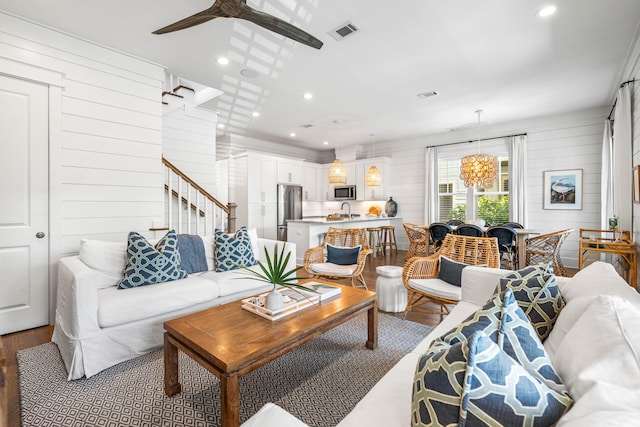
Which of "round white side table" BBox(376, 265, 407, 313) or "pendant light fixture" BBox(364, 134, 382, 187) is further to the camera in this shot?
"pendant light fixture" BBox(364, 134, 382, 187)

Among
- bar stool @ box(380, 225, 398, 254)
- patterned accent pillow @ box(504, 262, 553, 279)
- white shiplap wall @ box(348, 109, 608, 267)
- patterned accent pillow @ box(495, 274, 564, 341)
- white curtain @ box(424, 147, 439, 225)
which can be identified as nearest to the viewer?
patterned accent pillow @ box(495, 274, 564, 341)

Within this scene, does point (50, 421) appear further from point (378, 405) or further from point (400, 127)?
point (400, 127)

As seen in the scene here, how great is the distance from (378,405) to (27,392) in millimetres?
2262

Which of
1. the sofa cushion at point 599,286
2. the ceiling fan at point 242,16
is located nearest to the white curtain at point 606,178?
the sofa cushion at point 599,286

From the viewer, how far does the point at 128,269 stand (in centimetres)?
266

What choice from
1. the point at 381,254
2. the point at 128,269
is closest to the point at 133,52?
the point at 128,269

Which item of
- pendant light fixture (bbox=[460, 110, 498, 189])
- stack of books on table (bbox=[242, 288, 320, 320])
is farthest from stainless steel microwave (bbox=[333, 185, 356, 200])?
stack of books on table (bbox=[242, 288, 320, 320])

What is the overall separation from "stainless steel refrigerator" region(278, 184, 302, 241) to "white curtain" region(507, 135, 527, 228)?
15.9 ft

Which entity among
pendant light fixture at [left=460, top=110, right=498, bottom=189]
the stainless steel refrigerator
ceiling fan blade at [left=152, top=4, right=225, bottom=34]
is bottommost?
the stainless steel refrigerator

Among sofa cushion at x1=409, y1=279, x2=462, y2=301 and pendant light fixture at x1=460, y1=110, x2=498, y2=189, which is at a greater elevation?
pendant light fixture at x1=460, y1=110, x2=498, y2=189

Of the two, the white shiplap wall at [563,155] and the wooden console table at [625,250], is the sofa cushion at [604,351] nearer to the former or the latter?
the wooden console table at [625,250]

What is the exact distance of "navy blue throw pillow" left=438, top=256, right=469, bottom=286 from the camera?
2766 mm

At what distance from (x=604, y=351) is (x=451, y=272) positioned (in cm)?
205

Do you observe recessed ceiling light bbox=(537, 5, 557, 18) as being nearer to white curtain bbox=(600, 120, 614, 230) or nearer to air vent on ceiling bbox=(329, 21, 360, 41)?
air vent on ceiling bbox=(329, 21, 360, 41)
